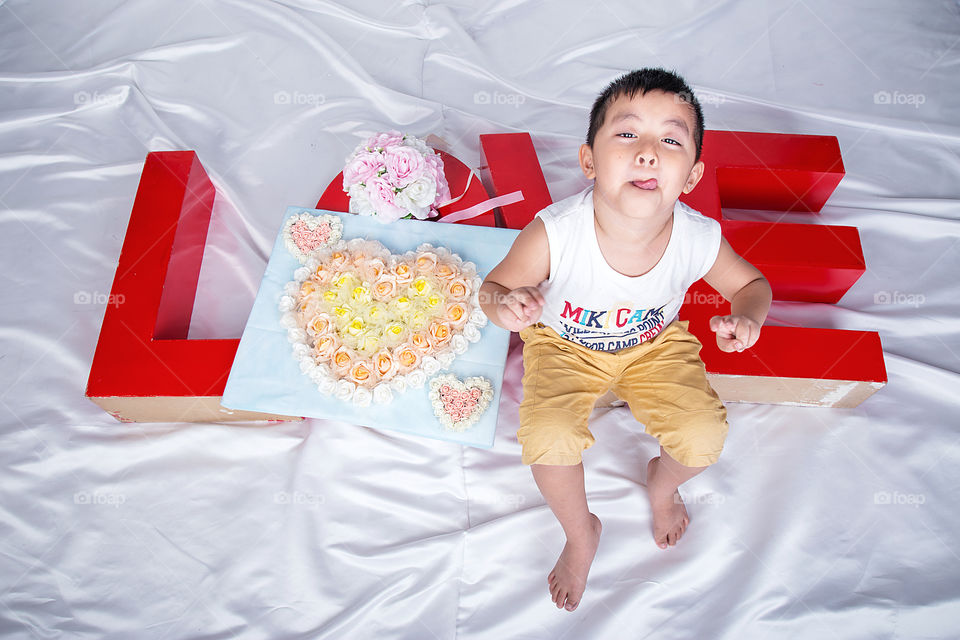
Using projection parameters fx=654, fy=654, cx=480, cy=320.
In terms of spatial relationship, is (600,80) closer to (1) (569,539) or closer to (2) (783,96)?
(2) (783,96)

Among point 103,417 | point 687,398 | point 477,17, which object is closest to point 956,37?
point 477,17

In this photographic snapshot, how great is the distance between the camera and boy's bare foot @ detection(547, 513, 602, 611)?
1.37m

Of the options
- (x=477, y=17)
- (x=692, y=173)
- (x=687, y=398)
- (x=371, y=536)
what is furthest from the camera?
(x=477, y=17)

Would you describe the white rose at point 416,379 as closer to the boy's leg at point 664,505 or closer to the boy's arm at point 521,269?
the boy's arm at point 521,269

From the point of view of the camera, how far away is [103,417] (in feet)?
5.43

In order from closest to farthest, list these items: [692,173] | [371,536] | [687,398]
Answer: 1. [692,173]
2. [687,398]
3. [371,536]

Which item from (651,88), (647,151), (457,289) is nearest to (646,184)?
(647,151)

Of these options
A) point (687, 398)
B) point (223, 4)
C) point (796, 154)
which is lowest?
point (687, 398)

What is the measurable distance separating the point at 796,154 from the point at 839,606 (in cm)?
115

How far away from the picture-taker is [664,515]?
4.79 ft

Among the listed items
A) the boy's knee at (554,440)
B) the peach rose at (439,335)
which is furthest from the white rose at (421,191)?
the boy's knee at (554,440)

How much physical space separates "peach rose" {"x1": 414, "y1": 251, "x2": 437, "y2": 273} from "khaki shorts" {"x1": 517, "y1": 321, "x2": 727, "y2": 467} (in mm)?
308

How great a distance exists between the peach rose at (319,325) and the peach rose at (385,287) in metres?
0.13

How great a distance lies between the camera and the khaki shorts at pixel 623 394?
1271 millimetres
